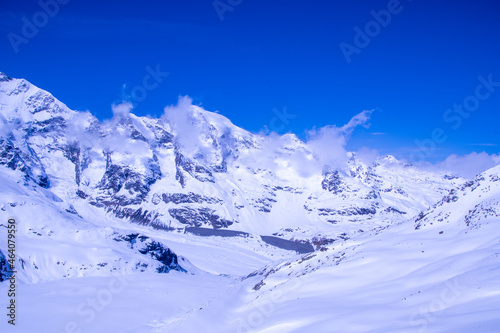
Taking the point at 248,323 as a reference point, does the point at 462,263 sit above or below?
above

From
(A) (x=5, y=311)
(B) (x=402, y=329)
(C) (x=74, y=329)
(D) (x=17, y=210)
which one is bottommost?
(B) (x=402, y=329)

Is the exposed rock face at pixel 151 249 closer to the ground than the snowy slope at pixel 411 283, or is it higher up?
higher up

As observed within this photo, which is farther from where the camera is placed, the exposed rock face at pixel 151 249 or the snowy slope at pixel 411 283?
the exposed rock face at pixel 151 249

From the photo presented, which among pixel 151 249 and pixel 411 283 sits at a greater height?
pixel 151 249

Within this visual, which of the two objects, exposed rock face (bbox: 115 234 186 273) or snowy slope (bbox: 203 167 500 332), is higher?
exposed rock face (bbox: 115 234 186 273)

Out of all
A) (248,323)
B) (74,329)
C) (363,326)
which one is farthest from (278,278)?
(363,326)

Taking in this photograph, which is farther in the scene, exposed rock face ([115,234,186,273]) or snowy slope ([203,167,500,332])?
exposed rock face ([115,234,186,273])

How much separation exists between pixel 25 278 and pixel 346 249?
123ft

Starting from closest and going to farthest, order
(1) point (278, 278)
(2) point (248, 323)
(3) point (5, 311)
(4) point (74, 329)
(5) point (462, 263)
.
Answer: (5) point (462, 263) < (2) point (248, 323) < (4) point (74, 329) < (3) point (5, 311) < (1) point (278, 278)

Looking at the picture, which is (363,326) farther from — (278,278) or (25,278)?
(25,278)

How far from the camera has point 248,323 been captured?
67.1ft

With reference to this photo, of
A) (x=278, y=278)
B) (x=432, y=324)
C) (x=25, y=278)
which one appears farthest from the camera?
(x=25, y=278)

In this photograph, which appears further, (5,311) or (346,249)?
(346,249)

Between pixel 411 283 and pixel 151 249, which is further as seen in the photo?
pixel 151 249
